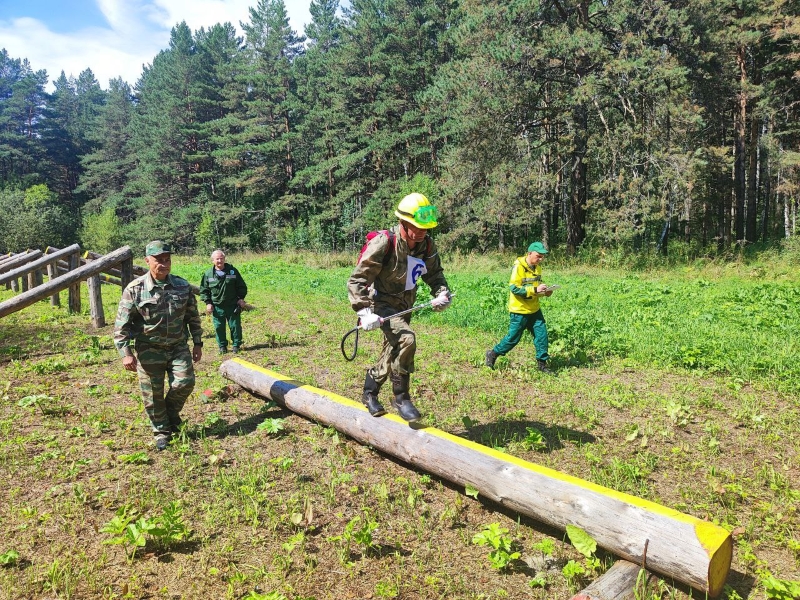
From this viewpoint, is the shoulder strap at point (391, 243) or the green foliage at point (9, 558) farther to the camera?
the shoulder strap at point (391, 243)

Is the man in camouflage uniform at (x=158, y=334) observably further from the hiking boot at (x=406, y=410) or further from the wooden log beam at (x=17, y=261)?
the wooden log beam at (x=17, y=261)

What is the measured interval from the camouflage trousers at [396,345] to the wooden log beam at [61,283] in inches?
278

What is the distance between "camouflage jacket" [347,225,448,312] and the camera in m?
4.80

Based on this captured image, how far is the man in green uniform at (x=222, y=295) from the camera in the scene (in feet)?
29.9

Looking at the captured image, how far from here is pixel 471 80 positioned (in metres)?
22.3

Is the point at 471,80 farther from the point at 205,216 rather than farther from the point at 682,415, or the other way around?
the point at 205,216

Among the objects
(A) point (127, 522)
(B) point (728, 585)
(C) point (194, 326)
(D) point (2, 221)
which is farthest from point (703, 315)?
(D) point (2, 221)

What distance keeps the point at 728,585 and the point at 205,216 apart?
47.8 m

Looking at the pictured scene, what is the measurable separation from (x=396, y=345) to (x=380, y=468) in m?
1.16

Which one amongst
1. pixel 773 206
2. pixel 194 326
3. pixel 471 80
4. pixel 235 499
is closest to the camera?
pixel 235 499

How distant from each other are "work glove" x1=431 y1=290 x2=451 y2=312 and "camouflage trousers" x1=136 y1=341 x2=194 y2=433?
101 inches

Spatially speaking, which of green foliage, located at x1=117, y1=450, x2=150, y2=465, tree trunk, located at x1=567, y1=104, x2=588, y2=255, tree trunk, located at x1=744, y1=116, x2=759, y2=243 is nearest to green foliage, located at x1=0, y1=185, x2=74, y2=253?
tree trunk, located at x1=567, y1=104, x2=588, y2=255

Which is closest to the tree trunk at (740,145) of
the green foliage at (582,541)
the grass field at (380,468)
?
the grass field at (380,468)

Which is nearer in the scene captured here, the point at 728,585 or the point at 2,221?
the point at 728,585
